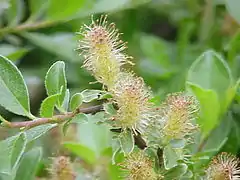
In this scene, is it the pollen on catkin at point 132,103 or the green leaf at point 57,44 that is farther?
the green leaf at point 57,44

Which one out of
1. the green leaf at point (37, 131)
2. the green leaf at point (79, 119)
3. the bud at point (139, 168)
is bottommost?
the bud at point (139, 168)

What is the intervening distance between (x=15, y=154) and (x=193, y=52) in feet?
2.85

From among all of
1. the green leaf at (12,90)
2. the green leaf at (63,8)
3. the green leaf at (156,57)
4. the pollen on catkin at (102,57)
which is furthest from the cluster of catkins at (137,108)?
the green leaf at (156,57)

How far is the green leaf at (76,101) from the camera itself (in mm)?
970

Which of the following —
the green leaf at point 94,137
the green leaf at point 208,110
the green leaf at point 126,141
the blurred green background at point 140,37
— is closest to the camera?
the green leaf at point 126,141

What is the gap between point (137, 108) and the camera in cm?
97

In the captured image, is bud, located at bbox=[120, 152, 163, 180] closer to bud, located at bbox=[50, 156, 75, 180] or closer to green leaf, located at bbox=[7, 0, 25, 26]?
bud, located at bbox=[50, 156, 75, 180]

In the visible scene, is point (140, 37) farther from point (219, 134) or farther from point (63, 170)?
point (63, 170)

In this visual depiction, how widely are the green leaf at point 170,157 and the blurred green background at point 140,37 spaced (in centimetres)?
30

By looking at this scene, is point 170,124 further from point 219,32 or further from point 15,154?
point 219,32

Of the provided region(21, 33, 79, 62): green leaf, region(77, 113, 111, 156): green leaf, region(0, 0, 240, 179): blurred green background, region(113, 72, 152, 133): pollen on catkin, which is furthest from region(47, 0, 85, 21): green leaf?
region(113, 72, 152, 133): pollen on catkin

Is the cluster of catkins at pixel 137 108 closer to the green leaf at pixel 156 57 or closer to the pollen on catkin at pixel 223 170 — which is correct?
the pollen on catkin at pixel 223 170

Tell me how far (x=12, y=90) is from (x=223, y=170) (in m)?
0.33

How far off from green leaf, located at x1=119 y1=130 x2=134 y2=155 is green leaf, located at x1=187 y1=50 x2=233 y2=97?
33 cm
